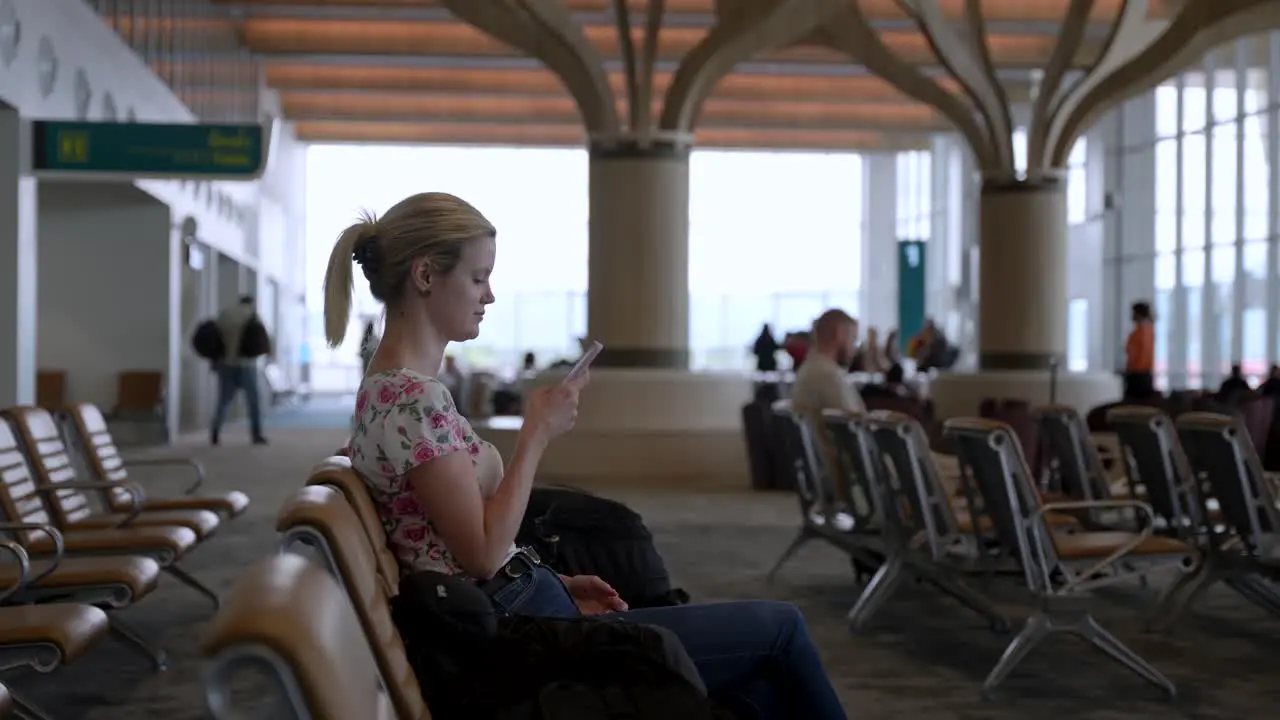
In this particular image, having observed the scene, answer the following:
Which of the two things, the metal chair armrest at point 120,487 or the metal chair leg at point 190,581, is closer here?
the metal chair armrest at point 120,487

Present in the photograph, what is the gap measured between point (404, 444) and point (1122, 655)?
11.5 feet

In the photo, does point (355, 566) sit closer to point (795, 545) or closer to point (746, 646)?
point (746, 646)

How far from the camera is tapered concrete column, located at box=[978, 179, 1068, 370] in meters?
19.0

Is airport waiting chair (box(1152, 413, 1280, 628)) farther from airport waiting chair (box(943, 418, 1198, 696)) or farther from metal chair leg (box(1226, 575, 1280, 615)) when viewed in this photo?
airport waiting chair (box(943, 418, 1198, 696))

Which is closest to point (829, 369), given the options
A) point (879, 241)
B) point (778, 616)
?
point (778, 616)

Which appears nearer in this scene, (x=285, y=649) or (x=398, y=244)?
(x=285, y=649)

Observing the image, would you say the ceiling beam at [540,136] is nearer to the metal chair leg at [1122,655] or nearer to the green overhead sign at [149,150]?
the green overhead sign at [149,150]

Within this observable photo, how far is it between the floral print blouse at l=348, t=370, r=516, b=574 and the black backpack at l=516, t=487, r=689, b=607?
142cm

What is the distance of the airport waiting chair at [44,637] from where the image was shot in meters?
3.95

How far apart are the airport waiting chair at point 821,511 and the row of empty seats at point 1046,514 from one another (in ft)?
0.04

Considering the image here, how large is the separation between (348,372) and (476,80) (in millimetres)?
15552

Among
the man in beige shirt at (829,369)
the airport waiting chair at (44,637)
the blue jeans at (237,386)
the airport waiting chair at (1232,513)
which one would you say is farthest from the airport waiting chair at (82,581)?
the blue jeans at (237,386)

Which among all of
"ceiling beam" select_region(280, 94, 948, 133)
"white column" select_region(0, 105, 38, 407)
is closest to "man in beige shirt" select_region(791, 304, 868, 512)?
"white column" select_region(0, 105, 38, 407)

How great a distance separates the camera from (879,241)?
135ft
